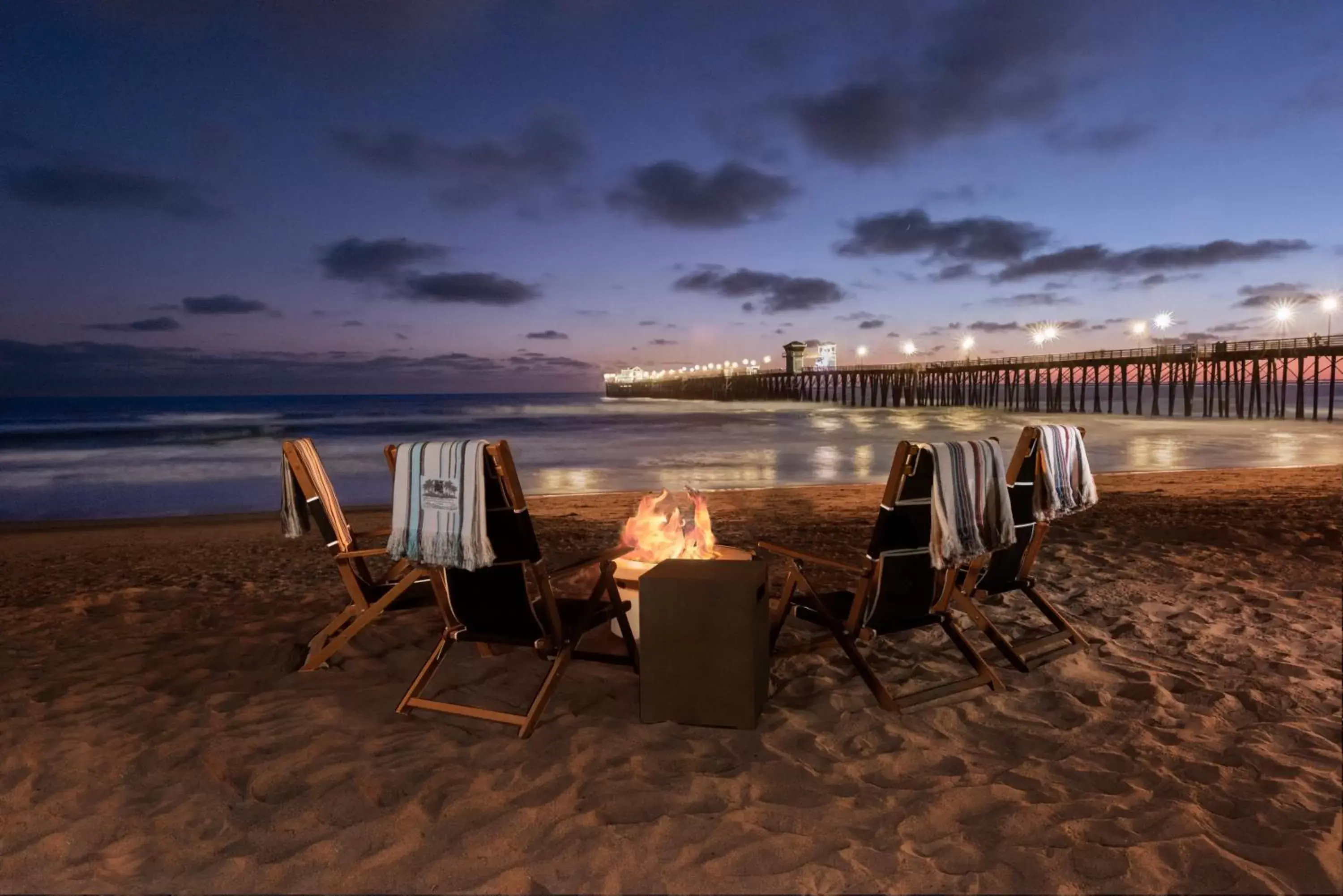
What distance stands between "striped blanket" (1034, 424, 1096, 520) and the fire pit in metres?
1.38

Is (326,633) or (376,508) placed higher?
(326,633)

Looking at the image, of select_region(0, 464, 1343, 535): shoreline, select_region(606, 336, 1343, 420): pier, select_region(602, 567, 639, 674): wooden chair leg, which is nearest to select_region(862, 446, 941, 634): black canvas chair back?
select_region(602, 567, 639, 674): wooden chair leg

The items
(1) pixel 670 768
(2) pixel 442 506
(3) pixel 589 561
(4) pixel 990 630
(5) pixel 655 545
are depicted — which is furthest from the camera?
(5) pixel 655 545

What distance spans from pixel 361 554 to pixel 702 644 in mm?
1595

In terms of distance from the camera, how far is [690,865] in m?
2.24

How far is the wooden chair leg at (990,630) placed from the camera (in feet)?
11.4

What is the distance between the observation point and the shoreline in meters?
9.75

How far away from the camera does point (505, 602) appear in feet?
10.7

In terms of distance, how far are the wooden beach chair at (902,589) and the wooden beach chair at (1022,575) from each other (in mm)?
128

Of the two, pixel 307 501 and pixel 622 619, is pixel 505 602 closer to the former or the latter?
pixel 622 619

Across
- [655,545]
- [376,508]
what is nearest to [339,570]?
[655,545]

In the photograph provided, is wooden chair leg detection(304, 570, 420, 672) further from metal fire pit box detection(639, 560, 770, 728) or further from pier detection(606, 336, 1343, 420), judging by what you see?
pier detection(606, 336, 1343, 420)

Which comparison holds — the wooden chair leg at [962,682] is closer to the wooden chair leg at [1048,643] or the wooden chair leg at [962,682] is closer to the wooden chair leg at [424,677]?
the wooden chair leg at [1048,643]

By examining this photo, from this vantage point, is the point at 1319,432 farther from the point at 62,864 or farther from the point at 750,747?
the point at 62,864
